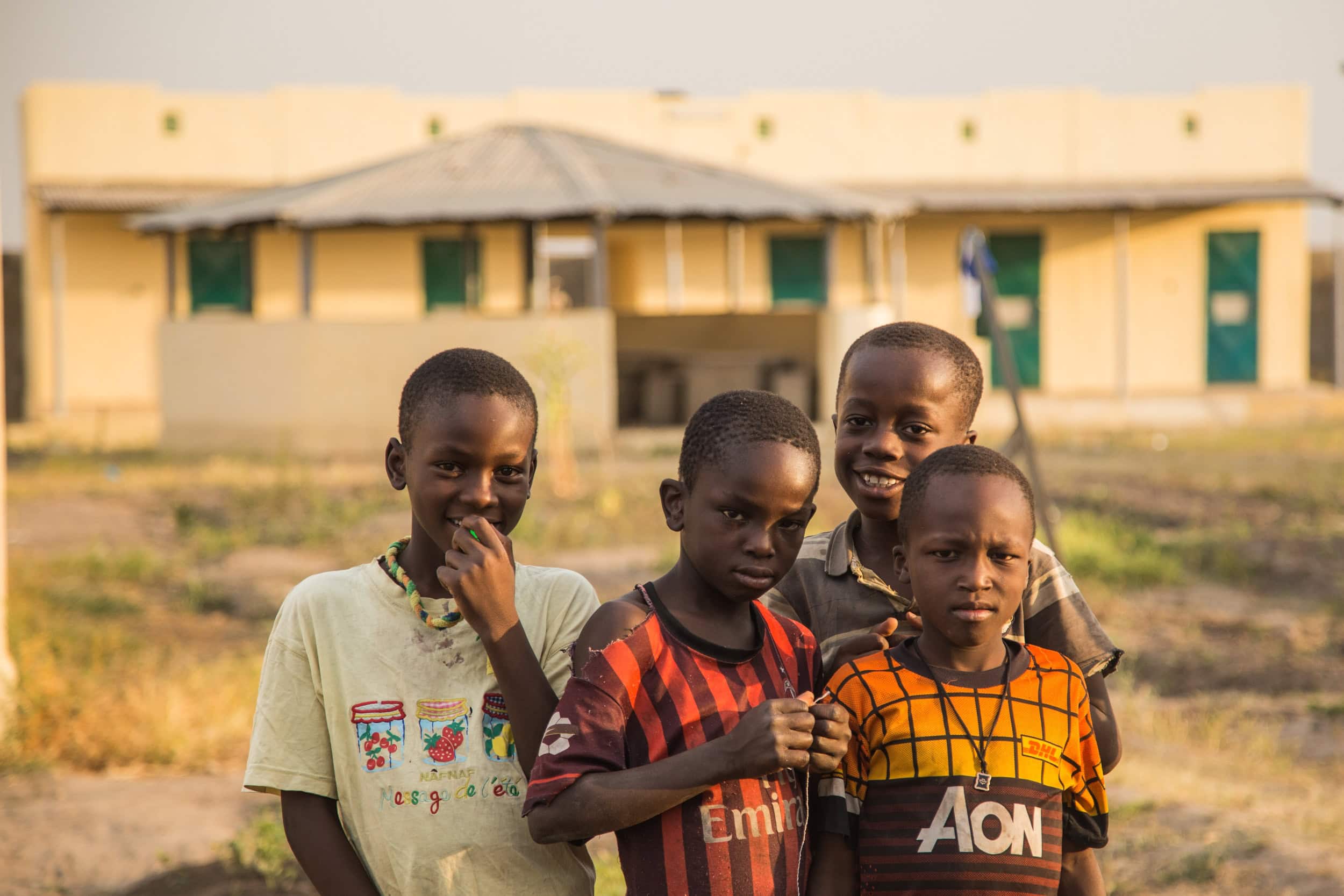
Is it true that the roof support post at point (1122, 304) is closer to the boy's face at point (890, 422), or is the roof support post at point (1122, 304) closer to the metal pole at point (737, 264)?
the metal pole at point (737, 264)

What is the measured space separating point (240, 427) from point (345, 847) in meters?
13.8

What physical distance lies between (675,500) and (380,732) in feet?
1.73

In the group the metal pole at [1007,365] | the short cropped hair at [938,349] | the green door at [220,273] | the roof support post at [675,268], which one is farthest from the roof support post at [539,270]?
the short cropped hair at [938,349]

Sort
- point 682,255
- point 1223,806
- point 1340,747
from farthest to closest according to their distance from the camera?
point 682,255 < point 1340,747 < point 1223,806

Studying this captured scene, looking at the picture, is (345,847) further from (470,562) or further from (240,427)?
(240,427)

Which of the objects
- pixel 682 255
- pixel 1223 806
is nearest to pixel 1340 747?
pixel 1223 806

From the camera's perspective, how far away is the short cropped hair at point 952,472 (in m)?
1.95

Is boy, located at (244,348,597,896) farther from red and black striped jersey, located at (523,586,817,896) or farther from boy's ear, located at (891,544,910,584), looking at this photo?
boy's ear, located at (891,544,910,584)

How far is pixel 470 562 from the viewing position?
183cm

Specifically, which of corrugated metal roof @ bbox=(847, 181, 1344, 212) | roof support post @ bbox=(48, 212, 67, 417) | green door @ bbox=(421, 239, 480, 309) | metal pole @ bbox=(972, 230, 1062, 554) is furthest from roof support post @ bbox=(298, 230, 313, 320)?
metal pole @ bbox=(972, 230, 1062, 554)

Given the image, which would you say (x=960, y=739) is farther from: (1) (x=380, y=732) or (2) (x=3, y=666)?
(2) (x=3, y=666)

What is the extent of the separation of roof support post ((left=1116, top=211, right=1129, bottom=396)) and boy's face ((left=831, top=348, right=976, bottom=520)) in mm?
17564

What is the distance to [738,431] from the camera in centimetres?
184

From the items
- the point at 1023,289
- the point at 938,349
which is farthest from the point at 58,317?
the point at 938,349
